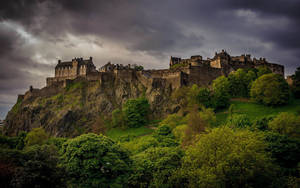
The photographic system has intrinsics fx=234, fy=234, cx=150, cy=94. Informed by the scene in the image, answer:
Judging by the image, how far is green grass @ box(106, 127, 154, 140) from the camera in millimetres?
65050

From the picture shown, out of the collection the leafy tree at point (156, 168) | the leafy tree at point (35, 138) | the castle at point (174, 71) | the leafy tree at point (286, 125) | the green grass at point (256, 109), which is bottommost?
the leafy tree at point (35, 138)

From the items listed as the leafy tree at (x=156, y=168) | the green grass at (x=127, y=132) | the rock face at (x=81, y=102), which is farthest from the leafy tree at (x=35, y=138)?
the leafy tree at (x=156, y=168)

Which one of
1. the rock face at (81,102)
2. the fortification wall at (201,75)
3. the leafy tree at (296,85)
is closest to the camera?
the leafy tree at (296,85)

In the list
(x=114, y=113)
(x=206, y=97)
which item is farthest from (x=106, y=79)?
(x=206, y=97)

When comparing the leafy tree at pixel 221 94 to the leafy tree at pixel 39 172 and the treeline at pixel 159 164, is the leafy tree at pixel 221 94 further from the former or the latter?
the leafy tree at pixel 39 172

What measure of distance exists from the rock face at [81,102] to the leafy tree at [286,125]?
36988mm

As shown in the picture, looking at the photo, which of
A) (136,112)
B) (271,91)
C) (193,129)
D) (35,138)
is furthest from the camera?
(136,112)

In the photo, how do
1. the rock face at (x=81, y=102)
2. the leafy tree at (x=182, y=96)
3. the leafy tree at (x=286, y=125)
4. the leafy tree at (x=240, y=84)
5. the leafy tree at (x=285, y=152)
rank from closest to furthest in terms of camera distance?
the leafy tree at (x=285, y=152)
the leafy tree at (x=286, y=125)
the leafy tree at (x=182, y=96)
the leafy tree at (x=240, y=84)
the rock face at (x=81, y=102)

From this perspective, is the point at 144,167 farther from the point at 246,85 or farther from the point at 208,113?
the point at 246,85

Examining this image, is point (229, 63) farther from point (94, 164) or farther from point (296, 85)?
point (94, 164)

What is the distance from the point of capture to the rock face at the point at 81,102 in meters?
76.8

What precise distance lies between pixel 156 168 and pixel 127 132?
1663 inches

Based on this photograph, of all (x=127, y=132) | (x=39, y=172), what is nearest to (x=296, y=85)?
(x=127, y=132)

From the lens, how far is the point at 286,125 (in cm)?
3788
